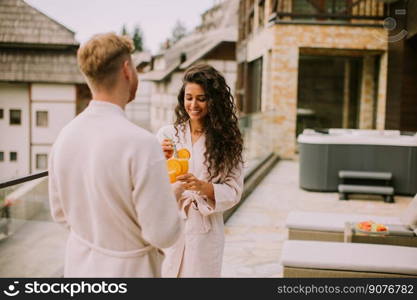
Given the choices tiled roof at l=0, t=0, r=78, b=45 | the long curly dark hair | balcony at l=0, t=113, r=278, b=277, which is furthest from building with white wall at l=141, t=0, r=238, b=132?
the long curly dark hair

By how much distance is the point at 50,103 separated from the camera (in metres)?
14.3

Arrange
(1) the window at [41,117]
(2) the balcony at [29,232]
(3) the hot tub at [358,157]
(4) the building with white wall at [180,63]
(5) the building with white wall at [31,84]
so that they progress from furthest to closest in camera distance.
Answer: (4) the building with white wall at [180,63] → (1) the window at [41,117] → (5) the building with white wall at [31,84] → (3) the hot tub at [358,157] → (2) the balcony at [29,232]

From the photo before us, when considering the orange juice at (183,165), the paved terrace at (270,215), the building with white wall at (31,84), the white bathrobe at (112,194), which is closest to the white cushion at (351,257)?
the paved terrace at (270,215)

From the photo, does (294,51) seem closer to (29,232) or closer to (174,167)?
(29,232)

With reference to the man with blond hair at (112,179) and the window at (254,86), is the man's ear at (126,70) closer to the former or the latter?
the man with blond hair at (112,179)

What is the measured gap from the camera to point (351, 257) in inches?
133

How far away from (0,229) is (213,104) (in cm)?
185

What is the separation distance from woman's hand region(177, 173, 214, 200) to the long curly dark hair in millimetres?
117

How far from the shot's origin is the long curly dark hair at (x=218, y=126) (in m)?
2.39

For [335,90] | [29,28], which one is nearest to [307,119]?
[335,90]

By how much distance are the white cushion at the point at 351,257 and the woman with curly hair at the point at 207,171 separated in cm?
111

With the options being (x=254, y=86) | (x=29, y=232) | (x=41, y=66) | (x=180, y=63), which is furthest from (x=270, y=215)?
(x=180, y=63)

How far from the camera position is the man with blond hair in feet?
4.83

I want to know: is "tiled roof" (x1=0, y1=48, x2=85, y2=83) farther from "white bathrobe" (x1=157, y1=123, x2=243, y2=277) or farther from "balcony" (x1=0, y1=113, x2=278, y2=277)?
"white bathrobe" (x1=157, y1=123, x2=243, y2=277)
